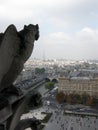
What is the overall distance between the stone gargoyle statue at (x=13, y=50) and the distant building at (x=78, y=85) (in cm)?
2800

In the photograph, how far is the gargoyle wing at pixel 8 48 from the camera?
1.80m

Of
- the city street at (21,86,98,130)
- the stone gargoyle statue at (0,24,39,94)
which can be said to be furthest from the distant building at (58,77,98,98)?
the stone gargoyle statue at (0,24,39,94)

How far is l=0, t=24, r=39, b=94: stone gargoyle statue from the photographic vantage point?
181cm

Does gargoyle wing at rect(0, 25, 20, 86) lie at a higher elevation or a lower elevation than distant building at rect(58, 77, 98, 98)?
higher

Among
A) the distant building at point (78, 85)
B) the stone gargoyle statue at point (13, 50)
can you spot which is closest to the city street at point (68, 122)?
the distant building at point (78, 85)

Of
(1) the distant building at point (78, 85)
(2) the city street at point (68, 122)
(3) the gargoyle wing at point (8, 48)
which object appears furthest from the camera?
(1) the distant building at point (78, 85)

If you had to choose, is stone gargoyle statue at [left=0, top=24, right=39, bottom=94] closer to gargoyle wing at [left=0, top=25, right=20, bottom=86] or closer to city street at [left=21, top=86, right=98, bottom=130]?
gargoyle wing at [left=0, top=25, right=20, bottom=86]

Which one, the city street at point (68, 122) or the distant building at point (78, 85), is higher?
the distant building at point (78, 85)

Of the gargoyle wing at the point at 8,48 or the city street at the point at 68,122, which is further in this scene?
the city street at the point at 68,122

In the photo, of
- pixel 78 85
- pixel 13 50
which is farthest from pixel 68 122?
pixel 78 85

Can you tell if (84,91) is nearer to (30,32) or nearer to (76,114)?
(76,114)

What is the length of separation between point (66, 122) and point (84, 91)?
1413 cm

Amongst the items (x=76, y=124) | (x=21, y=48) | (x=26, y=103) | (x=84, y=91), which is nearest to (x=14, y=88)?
(x=26, y=103)

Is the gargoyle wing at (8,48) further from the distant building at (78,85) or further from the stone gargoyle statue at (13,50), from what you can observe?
the distant building at (78,85)
